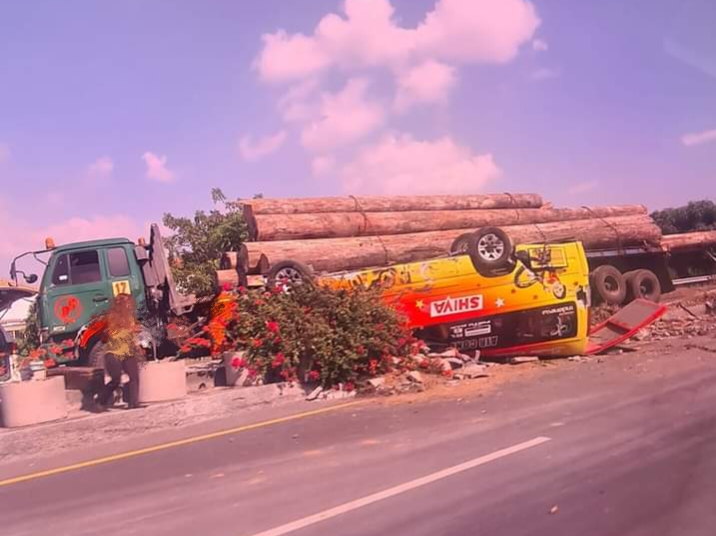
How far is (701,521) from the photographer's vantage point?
4395mm

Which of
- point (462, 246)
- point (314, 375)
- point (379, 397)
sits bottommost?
point (379, 397)

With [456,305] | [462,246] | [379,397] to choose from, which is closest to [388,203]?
[462,246]

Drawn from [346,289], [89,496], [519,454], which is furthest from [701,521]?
[346,289]

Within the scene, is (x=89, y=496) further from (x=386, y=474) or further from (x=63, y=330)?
(x=63, y=330)

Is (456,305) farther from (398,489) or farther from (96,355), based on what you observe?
(398,489)

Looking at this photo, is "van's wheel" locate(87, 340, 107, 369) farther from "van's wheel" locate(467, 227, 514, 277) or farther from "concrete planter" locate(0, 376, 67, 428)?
"van's wheel" locate(467, 227, 514, 277)

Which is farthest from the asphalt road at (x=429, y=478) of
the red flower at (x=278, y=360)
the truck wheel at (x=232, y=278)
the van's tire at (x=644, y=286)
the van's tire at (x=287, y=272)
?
the van's tire at (x=644, y=286)

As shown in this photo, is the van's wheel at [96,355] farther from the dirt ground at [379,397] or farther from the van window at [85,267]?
the dirt ground at [379,397]

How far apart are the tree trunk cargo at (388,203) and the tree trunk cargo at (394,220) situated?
17 cm

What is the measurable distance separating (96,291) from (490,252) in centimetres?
666

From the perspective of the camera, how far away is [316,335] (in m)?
10.2

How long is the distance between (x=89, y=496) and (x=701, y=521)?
482 cm

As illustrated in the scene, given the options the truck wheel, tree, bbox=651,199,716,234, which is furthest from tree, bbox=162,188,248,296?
tree, bbox=651,199,716,234

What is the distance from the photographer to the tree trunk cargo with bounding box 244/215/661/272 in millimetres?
13189
